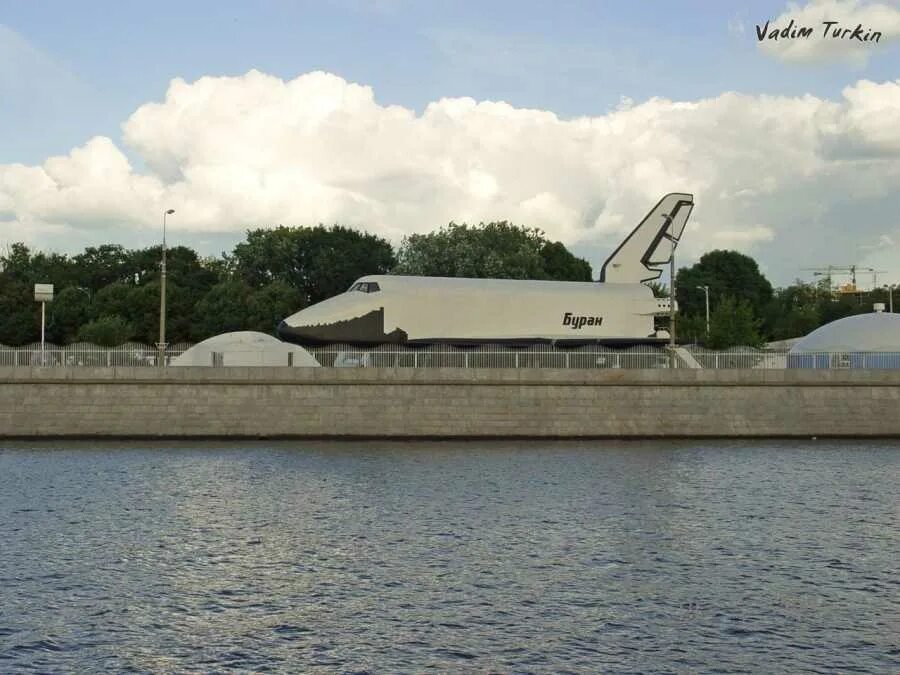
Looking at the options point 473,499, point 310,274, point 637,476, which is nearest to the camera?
point 473,499

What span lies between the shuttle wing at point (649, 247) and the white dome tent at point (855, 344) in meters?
10.3

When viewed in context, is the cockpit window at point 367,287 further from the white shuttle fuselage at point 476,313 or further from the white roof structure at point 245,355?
the white roof structure at point 245,355

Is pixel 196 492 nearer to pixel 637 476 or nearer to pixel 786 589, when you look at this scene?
pixel 637 476

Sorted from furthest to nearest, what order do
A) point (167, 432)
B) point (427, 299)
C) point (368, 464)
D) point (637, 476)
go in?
point (427, 299)
point (167, 432)
point (368, 464)
point (637, 476)

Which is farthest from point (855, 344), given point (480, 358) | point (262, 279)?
point (262, 279)

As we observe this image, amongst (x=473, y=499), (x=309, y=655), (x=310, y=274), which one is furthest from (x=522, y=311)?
(x=310, y=274)

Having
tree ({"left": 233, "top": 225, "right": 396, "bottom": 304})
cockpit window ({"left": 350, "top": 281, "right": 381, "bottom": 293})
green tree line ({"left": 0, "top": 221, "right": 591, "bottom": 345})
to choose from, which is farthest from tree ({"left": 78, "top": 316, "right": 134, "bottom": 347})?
cockpit window ({"left": 350, "top": 281, "right": 381, "bottom": 293})

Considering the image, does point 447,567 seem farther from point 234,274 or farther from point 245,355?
point 234,274

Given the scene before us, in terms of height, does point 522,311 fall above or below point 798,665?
above

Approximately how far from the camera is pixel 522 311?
6022 centimetres

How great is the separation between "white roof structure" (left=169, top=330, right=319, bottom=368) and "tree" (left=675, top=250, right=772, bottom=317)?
278ft

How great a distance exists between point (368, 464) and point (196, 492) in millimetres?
9213

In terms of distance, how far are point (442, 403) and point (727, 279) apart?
95.0 m

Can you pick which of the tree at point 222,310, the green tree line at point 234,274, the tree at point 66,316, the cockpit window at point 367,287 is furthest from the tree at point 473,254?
the cockpit window at point 367,287
